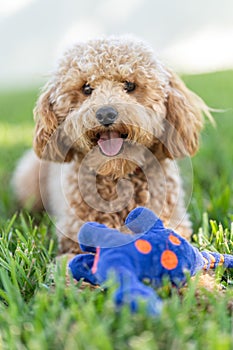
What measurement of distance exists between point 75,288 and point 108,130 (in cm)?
98

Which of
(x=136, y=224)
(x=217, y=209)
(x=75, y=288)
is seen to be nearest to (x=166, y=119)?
(x=217, y=209)

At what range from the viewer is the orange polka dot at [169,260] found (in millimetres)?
1901

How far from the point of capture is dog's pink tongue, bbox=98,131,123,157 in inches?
106

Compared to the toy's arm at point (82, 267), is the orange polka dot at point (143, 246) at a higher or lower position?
higher

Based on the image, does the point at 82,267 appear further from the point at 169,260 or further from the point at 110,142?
the point at 110,142

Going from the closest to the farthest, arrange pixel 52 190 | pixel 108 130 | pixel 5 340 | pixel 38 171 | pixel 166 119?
pixel 5 340 < pixel 108 130 < pixel 166 119 < pixel 52 190 < pixel 38 171

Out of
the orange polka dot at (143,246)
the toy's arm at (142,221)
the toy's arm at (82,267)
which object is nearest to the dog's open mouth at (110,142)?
the toy's arm at (142,221)

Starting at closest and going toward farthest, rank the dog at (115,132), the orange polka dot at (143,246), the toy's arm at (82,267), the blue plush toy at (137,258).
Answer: the blue plush toy at (137,258) → the orange polka dot at (143,246) → the toy's arm at (82,267) → the dog at (115,132)

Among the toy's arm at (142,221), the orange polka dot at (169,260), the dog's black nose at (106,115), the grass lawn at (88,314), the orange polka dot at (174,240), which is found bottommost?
the grass lawn at (88,314)

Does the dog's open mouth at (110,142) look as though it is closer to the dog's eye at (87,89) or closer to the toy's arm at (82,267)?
the dog's eye at (87,89)

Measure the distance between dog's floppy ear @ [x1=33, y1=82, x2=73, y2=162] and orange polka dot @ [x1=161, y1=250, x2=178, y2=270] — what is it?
114 cm

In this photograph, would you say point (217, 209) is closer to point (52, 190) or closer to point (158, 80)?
point (158, 80)

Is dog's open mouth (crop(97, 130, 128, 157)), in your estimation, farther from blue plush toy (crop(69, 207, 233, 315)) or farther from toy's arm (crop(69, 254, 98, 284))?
toy's arm (crop(69, 254, 98, 284))

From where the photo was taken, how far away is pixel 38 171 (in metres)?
4.06
